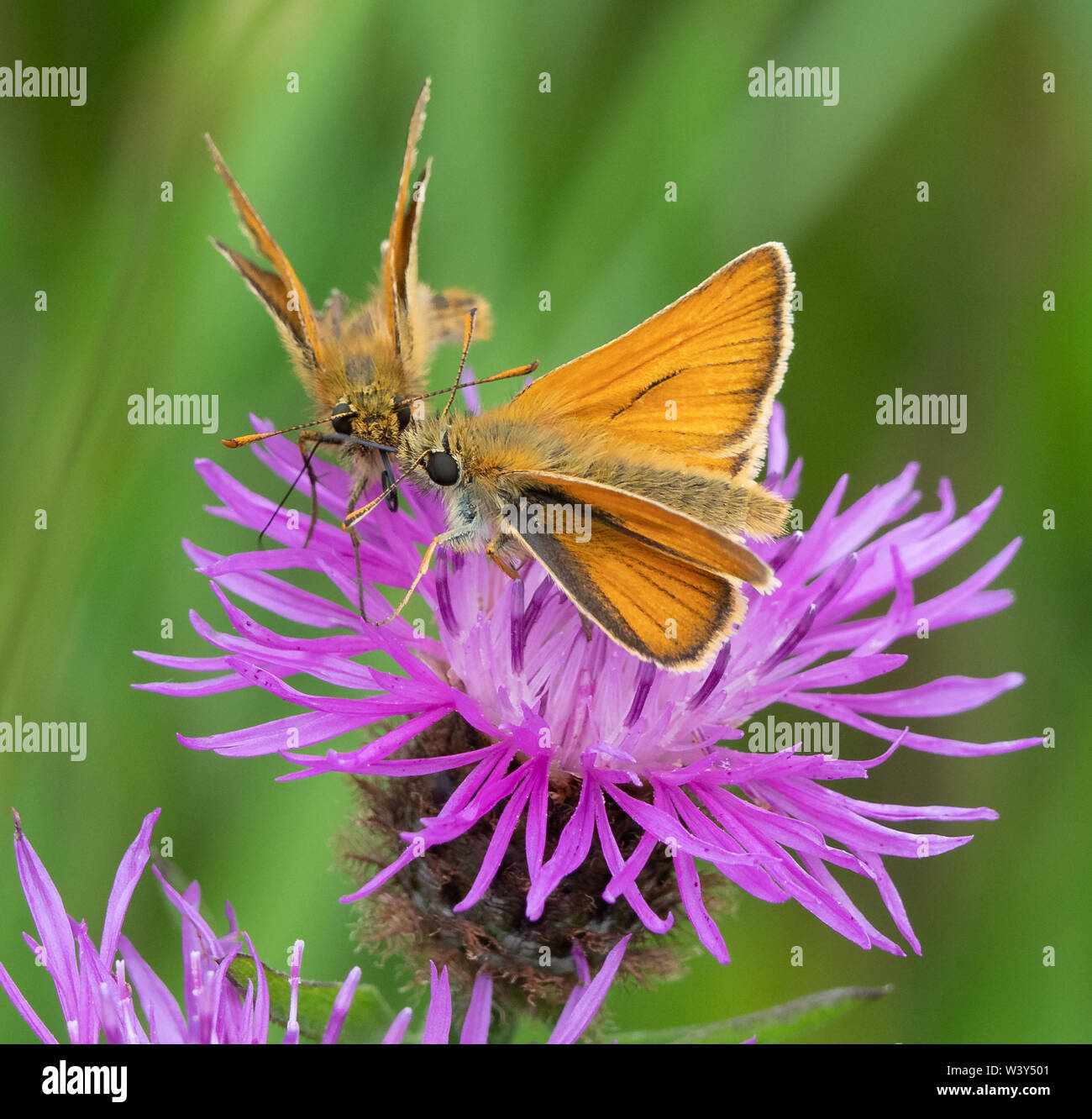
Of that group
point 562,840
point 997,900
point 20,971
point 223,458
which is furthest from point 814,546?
point 20,971

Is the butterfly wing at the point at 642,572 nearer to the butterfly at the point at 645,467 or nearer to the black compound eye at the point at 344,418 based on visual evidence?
the butterfly at the point at 645,467

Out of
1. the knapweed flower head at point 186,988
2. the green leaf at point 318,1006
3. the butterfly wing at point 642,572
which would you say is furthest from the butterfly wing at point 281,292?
the green leaf at point 318,1006

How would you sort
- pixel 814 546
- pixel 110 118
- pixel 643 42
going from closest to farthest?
1. pixel 814 546
2. pixel 110 118
3. pixel 643 42

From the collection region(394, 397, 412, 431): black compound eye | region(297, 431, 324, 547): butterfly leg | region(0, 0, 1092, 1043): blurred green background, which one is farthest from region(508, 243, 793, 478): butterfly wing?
region(0, 0, 1092, 1043): blurred green background

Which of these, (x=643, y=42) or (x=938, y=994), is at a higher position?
(x=643, y=42)

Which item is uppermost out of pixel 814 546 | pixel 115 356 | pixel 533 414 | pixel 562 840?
pixel 115 356
